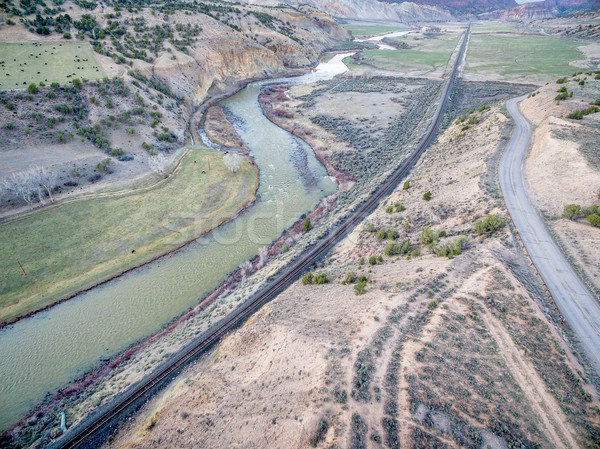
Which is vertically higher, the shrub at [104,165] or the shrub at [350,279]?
the shrub at [104,165]

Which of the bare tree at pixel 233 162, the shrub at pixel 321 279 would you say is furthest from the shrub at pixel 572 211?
the bare tree at pixel 233 162

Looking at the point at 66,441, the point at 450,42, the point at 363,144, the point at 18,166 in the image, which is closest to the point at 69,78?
the point at 18,166

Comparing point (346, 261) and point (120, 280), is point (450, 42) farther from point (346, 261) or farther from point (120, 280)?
point (120, 280)

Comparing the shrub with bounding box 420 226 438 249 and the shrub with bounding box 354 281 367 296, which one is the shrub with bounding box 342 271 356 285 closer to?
the shrub with bounding box 354 281 367 296

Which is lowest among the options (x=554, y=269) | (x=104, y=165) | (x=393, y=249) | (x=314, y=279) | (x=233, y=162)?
(x=314, y=279)

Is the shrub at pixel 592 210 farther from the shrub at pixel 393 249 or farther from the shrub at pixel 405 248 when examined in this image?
the shrub at pixel 393 249

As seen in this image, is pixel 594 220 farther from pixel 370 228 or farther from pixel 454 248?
→ pixel 370 228

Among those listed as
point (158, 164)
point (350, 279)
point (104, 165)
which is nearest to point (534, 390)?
point (350, 279)
